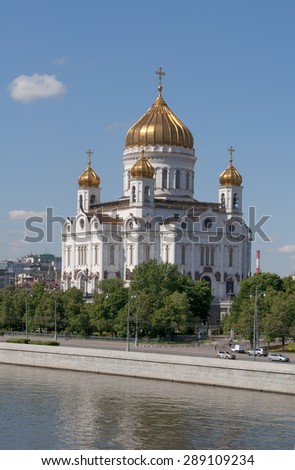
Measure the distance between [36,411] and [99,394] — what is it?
16.9 feet

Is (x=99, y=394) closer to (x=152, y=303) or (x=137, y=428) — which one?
(x=137, y=428)

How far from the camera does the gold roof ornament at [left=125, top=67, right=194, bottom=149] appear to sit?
88375mm

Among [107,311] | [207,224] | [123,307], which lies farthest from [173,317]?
[207,224]

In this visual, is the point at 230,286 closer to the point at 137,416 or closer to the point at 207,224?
the point at 207,224

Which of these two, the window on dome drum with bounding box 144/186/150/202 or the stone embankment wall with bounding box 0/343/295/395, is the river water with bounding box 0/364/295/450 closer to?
the stone embankment wall with bounding box 0/343/295/395

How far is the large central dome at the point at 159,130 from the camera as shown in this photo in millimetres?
88375

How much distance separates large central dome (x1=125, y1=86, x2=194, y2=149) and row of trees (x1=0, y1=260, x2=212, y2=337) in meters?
15.5

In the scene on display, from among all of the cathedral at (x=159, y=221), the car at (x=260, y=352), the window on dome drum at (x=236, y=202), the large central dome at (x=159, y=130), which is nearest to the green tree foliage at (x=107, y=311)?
the car at (x=260, y=352)

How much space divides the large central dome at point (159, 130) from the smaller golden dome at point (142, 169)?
12.1ft

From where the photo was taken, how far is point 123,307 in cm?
6725

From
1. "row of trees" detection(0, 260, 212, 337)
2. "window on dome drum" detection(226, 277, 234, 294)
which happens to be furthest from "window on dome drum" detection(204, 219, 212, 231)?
"row of trees" detection(0, 260, 212, 337)

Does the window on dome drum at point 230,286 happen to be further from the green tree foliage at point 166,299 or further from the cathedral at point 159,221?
the green tree foliage at point 166,299

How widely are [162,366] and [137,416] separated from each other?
10.6m
